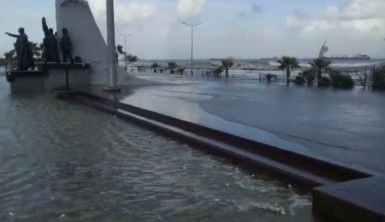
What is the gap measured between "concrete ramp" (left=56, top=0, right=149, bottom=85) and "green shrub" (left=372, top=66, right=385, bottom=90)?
10.9m

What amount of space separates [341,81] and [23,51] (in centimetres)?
1568

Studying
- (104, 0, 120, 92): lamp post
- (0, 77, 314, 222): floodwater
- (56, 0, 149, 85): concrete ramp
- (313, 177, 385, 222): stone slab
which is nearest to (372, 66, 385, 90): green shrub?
(56, 0, 149, 85): concrete ramp

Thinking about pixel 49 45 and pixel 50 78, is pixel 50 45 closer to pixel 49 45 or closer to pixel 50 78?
pixel 49 45

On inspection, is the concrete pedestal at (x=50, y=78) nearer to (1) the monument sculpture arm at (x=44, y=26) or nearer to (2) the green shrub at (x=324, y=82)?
(1) the monument sculpture arm at (x=44, y=26)

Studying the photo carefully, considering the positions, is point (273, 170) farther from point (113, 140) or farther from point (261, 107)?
point (261, 107)

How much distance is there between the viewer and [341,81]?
1048 inches

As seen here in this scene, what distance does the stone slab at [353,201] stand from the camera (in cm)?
425

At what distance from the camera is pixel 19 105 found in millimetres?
15930

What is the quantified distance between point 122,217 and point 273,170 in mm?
2296

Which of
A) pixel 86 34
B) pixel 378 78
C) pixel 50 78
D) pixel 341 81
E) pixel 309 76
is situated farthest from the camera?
pixel 309 76

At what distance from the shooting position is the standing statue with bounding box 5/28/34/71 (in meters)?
23.7

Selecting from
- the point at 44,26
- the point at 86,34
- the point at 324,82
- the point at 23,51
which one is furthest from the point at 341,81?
the point at 23,51

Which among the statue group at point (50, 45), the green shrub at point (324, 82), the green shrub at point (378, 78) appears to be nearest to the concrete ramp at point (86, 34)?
the statue group at point (50, 45)

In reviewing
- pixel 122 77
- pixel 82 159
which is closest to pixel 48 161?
pixel 82 159
